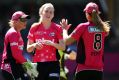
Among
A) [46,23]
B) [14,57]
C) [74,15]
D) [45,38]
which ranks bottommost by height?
[14,57]

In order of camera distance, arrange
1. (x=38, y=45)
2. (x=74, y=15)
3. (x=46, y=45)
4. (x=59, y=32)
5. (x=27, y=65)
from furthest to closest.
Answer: (x=74, y=15)
(x=27, y=65)
(x=59, y=32)
(x=46, y=45)
(x=38, y=45)

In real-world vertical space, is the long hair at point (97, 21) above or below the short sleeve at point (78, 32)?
above

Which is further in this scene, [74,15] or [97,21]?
[74,15]

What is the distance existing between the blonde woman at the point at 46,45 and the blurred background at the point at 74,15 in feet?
14.3

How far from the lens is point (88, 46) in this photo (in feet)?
42.3

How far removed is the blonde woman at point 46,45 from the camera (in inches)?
514

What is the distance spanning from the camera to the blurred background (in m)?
20.2

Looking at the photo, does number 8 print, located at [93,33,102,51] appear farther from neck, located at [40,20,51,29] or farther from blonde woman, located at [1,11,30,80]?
blonde woman, located at [1,11,30,80]

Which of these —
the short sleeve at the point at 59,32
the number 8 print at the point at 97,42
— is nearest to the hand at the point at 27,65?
the short sleeve at the point at 59,32

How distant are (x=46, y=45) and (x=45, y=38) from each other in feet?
0.49

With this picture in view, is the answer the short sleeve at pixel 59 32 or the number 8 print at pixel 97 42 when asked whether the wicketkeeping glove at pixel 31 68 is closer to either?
the short sleeve at pixel 59 32

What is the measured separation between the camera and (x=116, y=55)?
2039 cm

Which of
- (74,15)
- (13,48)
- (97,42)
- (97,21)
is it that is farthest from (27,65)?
(74,15)

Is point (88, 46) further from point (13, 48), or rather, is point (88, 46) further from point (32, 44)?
point (13, 48)
